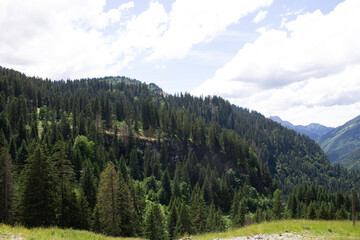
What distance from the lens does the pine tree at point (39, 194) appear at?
1291 inches

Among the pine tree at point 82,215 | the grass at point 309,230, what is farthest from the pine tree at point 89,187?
the grass at point 309,230

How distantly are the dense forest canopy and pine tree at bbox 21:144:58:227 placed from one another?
13 cm

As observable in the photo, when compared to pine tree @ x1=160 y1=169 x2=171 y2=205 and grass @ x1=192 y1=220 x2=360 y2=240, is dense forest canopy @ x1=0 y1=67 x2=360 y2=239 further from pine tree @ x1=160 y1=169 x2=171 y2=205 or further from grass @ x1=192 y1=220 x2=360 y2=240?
grass @ x1=192 y1=220 x2=360 y2=240

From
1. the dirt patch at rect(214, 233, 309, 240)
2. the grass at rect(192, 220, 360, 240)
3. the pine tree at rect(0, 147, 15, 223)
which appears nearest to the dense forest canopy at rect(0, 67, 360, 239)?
the pine tree at rect(0, 147, 15, 223)

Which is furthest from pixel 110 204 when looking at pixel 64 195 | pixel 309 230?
pixel 309 230

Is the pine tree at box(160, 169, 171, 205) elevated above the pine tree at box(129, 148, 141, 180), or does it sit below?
below

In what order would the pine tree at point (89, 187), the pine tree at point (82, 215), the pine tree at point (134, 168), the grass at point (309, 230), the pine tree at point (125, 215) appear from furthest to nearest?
the pine tree at point (134, 168) → the pine tree at point (89, 187) → the pine tree at point (82, 215) → the pine tree at point (125, 215) → the grass at point (309, 230)

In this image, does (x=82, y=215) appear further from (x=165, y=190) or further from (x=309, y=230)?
(x=165, y=190)

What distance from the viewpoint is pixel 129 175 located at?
303 ft

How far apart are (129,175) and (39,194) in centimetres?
6027

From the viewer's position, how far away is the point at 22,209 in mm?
32875

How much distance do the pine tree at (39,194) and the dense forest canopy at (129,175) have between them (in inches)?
5.1

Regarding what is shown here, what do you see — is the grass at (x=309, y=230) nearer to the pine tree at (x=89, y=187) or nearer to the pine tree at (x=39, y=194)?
the pine tree at (x=39, y=194)

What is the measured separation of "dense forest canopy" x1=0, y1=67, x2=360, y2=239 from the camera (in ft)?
117
